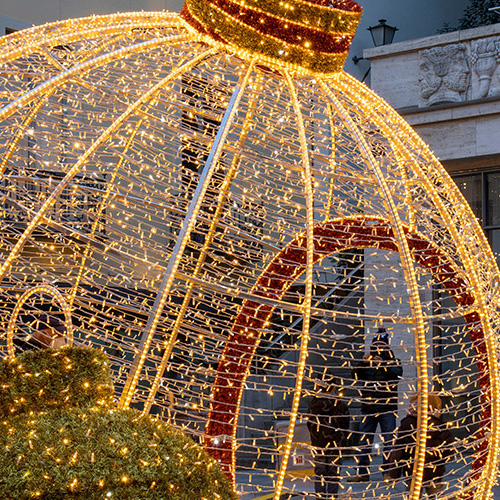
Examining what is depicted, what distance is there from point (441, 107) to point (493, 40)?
3.63ft

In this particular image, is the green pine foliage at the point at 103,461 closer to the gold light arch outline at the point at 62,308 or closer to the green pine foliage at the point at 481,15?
the gold light arch outline at the point at 62,308

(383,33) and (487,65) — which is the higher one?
(383,33)

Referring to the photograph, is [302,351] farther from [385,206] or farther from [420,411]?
[385,206]

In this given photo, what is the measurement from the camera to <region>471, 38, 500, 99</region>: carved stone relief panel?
11.3 meters

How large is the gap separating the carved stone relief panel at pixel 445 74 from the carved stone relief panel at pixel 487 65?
0.54ft

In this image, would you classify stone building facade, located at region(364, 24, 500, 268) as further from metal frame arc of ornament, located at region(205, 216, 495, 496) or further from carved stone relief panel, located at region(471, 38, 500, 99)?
metal frame arc of ornament, located at region(205, 216, 495, 496)

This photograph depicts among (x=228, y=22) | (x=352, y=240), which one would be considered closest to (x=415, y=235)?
(x=352, y=240)

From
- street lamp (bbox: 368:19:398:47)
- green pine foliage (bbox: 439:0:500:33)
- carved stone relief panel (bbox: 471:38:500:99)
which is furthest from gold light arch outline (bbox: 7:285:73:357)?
green pine foliage (bbox: 439:0:500:33)

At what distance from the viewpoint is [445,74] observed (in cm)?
1172

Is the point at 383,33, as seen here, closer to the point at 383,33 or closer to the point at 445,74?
the point at 383,33

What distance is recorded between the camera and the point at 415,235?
13.1 ft

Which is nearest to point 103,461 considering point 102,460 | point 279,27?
point 102,460

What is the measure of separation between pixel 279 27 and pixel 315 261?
1.27 metres

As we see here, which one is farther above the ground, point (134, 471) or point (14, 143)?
point (14, 143)
